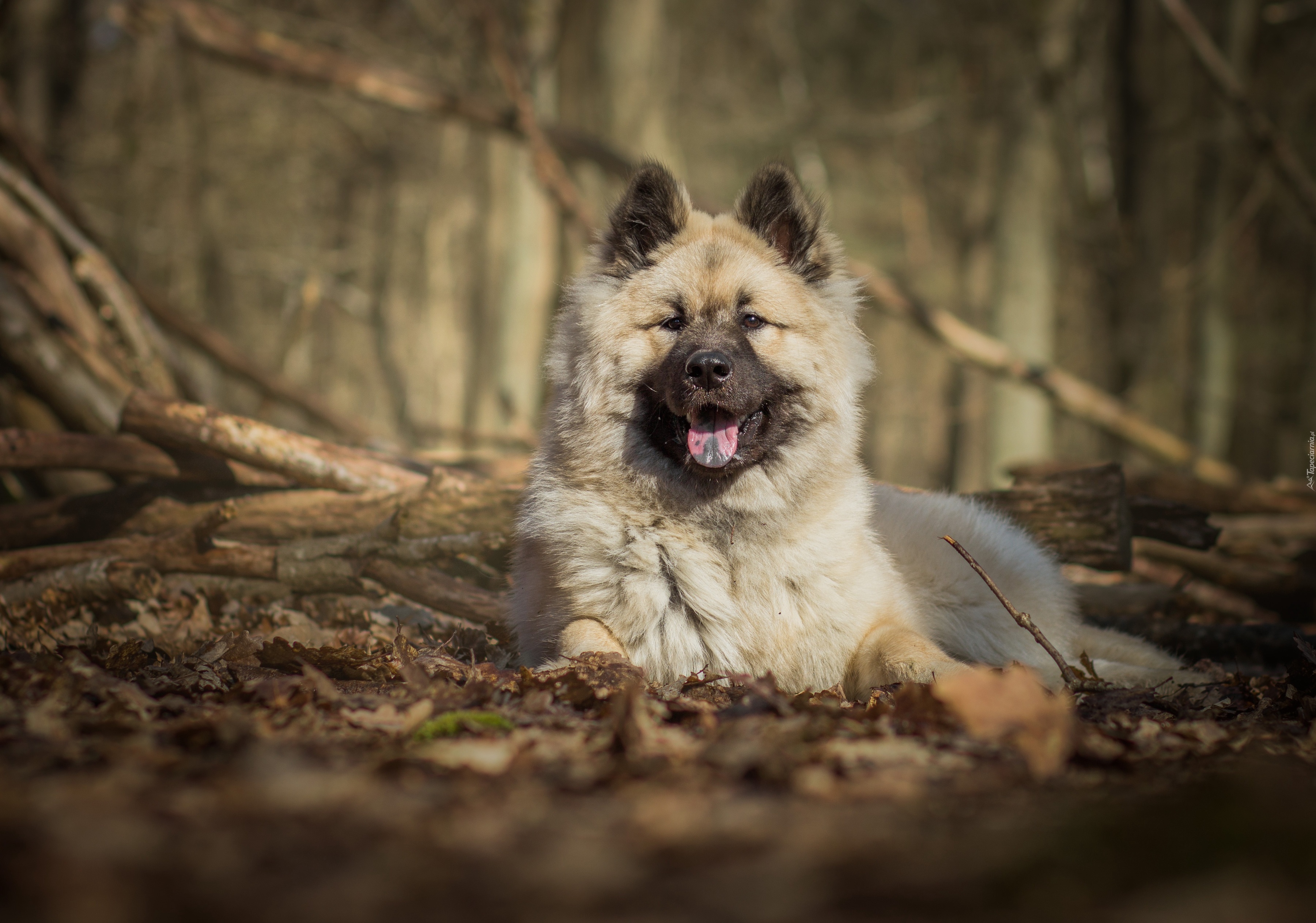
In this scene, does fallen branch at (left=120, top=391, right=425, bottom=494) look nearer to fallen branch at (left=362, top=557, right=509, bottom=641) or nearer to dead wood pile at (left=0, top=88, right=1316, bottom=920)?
dead wood pile at (left=0, top=88, right=1316, bottom=920)

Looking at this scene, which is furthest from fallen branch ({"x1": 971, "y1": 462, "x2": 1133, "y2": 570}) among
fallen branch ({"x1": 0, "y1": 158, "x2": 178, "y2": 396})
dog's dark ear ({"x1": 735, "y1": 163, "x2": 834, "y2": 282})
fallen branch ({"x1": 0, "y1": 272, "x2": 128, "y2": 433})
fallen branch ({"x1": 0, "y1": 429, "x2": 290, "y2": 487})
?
fallen branch ({"x1": 0, "y1": 158, "x2": 178, "y2": 396})

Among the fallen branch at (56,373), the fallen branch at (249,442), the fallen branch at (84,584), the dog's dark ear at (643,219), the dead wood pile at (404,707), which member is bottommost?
the fallen branch at (84,584)

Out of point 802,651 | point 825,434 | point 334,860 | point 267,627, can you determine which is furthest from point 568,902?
point 267,627

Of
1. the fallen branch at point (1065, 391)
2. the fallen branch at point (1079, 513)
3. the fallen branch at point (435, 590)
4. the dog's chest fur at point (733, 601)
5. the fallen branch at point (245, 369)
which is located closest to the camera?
the dog's chest fur at point (733, 601)

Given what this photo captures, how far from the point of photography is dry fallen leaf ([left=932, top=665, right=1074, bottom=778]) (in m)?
2.09

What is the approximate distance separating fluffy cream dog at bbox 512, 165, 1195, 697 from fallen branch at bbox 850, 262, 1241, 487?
17.1ft

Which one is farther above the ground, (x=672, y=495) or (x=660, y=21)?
(x=660, y=21)

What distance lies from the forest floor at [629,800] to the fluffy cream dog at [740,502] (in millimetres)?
379

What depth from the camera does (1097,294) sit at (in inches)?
583

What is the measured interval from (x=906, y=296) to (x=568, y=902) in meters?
8.65

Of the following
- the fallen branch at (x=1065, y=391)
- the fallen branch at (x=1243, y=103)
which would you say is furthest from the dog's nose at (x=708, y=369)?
the fallen branch at (x=1243, y=103)

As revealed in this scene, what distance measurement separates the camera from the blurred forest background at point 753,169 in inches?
400

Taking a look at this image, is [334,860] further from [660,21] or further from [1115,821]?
[660,21]

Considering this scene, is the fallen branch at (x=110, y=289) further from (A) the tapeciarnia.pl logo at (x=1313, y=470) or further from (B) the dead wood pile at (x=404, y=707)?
(A) the tapeciarnia.pl logo at (x=1313, y=470)
